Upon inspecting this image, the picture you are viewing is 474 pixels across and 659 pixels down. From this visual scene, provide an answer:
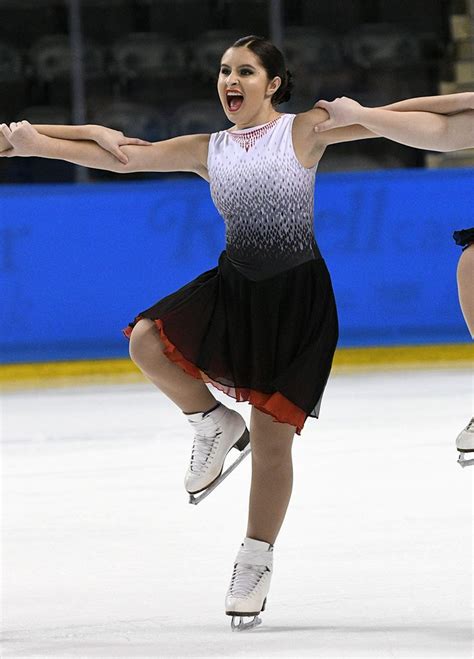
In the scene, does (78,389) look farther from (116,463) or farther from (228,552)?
(228,552)

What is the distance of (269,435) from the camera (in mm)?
3162

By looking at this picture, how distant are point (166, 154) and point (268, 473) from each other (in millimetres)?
842

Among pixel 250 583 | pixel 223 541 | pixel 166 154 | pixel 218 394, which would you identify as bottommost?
pixel 218 394

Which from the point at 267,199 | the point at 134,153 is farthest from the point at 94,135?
the point at 267,199

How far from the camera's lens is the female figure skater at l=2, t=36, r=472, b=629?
3.13 m

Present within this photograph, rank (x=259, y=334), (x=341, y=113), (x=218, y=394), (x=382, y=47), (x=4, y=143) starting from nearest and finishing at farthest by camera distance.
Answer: (x=341, y=113), (x=259, y=334), (x=4, y=143), (x=218, y=394), (x=382, y=47)

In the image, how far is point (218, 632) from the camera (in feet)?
9.93

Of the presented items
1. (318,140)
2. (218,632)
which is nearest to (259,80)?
(318,140)

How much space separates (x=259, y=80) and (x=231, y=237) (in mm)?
388

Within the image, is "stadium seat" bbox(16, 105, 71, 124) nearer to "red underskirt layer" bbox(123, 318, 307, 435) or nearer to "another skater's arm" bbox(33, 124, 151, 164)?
"another skater's arm" bbox(33, 124, 151, 164)

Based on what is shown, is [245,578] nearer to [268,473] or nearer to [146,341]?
[268,473]

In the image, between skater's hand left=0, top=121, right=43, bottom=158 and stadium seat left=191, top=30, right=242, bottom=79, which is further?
stadium seat left=191, top=30, right=242, bottom=79

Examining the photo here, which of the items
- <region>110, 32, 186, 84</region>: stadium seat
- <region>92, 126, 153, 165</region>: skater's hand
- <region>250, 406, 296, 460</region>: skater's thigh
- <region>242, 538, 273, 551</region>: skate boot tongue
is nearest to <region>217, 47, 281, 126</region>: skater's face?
<region>92, 126, 153, 165</region>: skater's hand

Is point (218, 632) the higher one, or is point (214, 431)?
point (214, 431)
